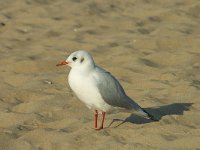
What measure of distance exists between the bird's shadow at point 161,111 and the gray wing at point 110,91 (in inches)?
10.1

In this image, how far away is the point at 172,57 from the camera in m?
7.83

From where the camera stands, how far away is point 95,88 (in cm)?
504

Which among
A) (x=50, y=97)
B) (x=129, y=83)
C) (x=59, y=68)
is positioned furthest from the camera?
(x=59, y=68)

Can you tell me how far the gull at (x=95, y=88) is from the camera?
5043mm

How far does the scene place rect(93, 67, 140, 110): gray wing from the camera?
5086 mm

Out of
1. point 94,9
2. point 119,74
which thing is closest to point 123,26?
point 94,9

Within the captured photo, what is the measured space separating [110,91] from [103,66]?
99.3 inches

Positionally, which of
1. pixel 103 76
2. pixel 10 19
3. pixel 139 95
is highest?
pixel 103 76

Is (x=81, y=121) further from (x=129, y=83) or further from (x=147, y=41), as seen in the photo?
(x=147, y=41)

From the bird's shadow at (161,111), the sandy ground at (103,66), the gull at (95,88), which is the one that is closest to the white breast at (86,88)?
the gull at (95,88)

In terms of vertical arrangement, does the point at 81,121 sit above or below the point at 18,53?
above

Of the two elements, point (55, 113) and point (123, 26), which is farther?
point (123, 26)

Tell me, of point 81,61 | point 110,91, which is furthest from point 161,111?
point 81,61

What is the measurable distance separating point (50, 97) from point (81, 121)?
0.92 meters
